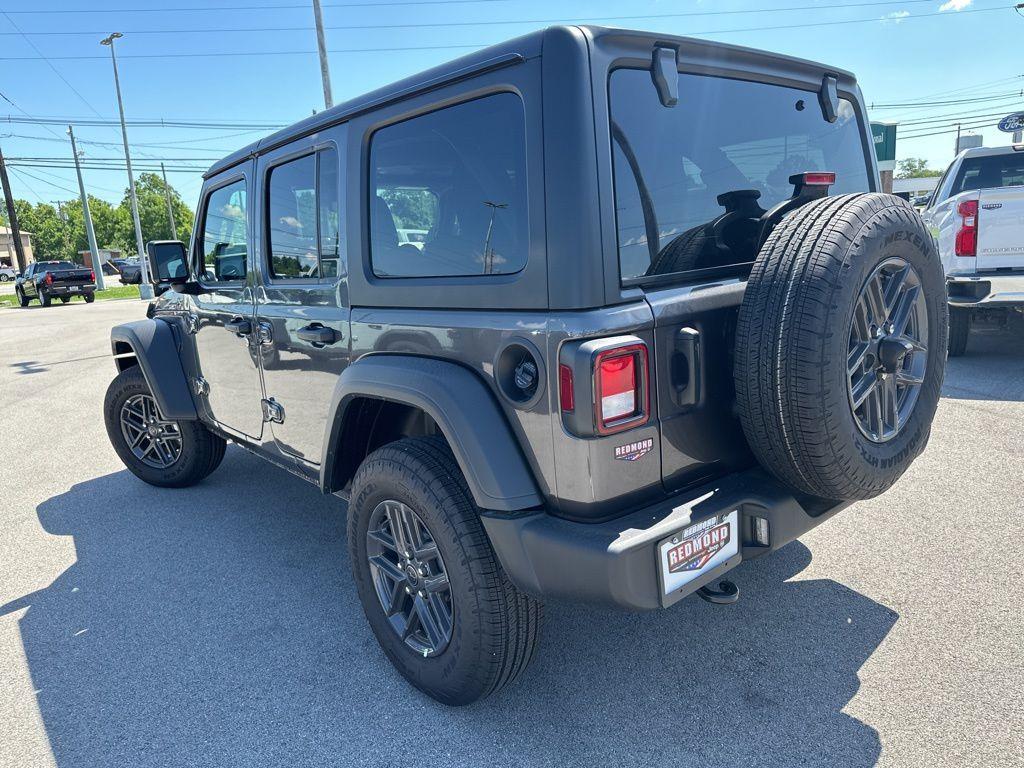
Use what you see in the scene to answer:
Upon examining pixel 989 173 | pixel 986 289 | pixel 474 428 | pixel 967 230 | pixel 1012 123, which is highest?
pixel 1012 123

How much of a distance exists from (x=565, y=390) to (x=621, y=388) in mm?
160

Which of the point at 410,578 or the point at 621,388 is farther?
the point at 410,578

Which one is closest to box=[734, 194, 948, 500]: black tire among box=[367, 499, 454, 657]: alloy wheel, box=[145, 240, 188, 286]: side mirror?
box=[367, 499, 454, 657]: alloy wheel

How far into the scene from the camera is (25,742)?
2.34 meters

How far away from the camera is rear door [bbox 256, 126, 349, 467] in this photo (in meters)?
2.76

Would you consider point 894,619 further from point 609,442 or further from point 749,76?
point 749,76

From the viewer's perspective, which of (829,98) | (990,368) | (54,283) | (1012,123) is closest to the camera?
(829,98)

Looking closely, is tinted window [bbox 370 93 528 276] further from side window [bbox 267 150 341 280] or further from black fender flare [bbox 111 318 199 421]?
black fender flare [bbox 111 318 199 421]

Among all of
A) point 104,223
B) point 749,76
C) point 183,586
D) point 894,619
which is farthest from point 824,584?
point 104,223

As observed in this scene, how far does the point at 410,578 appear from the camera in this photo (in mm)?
2439

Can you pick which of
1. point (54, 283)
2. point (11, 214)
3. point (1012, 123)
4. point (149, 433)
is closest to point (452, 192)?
point (149, 433)

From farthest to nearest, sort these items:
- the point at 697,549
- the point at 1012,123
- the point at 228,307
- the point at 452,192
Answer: the point at 1012,123, the point at 228,307, the point at 452,192, the point at 697,549

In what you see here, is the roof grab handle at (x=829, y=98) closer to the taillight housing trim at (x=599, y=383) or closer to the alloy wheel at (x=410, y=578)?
the taillight housing trim at (x=599, y=383)

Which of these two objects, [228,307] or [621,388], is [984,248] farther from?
[228,307]
